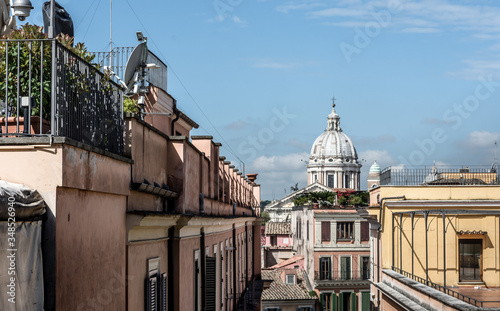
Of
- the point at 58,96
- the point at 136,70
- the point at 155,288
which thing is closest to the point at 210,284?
the point at 136,70

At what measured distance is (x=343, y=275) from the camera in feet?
198

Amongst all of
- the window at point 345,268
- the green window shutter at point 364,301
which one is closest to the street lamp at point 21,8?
the window at point 345,268

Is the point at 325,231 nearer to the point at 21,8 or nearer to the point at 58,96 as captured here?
the point at 21,8

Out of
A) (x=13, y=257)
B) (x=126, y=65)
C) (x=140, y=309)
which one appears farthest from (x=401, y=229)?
(x=13, y=257)

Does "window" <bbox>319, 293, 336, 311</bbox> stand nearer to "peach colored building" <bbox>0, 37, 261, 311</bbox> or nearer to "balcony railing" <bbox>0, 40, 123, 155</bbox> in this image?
"peach colored building" <bbox>0, 37, 261, 311</bbox>

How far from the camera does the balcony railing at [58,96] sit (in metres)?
6.48

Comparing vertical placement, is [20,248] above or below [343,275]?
above

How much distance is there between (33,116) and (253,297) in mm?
20056

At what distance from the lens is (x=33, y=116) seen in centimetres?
731

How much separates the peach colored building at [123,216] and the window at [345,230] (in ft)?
152

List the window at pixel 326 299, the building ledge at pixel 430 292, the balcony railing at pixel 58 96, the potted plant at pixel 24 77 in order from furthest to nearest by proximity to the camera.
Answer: the window at pixel 326 299 < the building ledge at pixel 430 292 < the potted plant at pixel 24 77 < the balcony railing at pixel 58 96

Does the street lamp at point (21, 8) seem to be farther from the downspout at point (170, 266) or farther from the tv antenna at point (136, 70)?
the tv antenna at point (136, 70)

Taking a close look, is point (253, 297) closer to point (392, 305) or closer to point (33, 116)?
point (392, 305)

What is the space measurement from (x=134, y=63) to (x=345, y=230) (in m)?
49.9
